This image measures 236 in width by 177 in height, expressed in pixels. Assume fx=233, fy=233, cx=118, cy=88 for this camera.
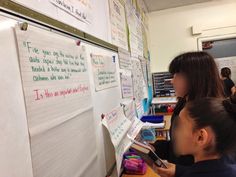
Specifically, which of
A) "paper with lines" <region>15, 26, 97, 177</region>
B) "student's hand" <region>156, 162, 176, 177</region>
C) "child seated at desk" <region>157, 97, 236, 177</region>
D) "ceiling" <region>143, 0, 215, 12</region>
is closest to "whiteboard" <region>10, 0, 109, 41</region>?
"paper with lines" <region>15, 26, 97, 177</region>

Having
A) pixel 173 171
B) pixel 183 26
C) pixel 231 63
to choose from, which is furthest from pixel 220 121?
pixel 231 63

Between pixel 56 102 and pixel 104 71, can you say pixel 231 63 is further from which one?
pixel 56 102

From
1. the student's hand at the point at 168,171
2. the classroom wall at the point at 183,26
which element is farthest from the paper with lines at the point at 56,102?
the classroom wall at the point at 183,26

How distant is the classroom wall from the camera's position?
4.07 metres

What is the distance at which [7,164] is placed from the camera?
0.57 m

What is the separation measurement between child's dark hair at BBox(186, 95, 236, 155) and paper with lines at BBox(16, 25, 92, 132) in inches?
19.1

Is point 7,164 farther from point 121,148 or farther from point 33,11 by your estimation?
point 121,148

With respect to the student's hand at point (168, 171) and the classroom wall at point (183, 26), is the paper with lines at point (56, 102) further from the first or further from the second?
the classroom wall at point (183, 26)

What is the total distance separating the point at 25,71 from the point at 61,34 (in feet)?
0.94

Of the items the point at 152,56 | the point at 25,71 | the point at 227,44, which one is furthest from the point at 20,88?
the point at 227,44

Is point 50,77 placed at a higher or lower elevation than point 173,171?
higher

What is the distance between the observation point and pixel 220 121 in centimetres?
85

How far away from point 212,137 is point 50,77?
0.61m

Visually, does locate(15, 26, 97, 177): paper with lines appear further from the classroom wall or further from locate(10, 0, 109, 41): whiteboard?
the classroom wall
